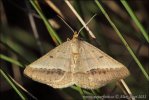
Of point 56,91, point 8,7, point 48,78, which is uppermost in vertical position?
point 8,7

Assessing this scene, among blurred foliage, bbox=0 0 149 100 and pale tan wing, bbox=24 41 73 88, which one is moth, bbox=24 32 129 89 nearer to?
pale tan wing, bbox=24 41 73 88

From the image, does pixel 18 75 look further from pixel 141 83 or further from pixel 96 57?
pixel 96 57

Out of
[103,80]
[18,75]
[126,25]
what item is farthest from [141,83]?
[103,80]

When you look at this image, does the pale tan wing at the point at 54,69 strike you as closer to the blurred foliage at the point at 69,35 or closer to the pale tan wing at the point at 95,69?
the pale tan wing at the point at 95,69

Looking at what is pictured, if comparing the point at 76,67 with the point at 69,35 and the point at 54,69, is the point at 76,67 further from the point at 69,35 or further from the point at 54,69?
the point at 69,35

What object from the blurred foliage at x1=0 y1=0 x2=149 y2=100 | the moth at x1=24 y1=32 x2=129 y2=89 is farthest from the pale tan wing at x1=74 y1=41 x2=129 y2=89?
the blurred foliage at x1=0 y1=0 x2=149 y2=100

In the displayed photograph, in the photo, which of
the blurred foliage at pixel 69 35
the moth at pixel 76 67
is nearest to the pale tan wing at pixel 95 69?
the moth at pixel 76 67

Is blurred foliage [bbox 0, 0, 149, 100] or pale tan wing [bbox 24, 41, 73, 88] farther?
blurred foliage [bbox 0, 0, 149, 100]
